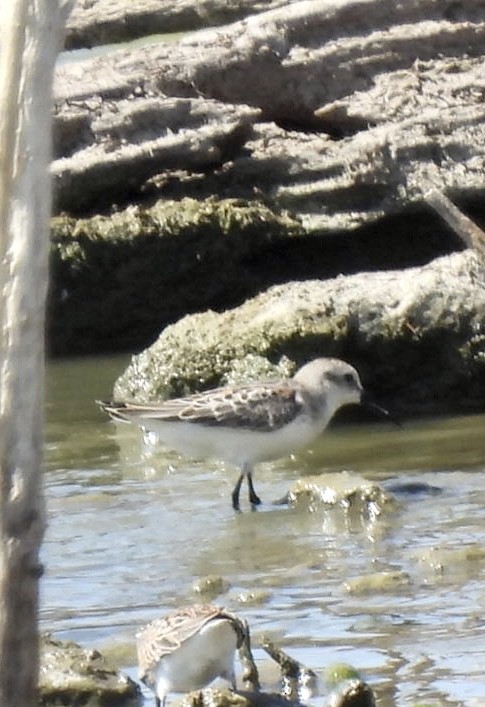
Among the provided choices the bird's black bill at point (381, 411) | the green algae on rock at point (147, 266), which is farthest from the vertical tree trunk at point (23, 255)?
the green algae on rock at point (147, 266)

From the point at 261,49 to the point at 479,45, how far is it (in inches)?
50.3

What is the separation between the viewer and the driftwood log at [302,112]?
9.92 m

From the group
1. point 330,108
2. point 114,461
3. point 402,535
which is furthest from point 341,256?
point 402,535

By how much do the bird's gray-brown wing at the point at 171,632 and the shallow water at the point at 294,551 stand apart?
1.29 ft

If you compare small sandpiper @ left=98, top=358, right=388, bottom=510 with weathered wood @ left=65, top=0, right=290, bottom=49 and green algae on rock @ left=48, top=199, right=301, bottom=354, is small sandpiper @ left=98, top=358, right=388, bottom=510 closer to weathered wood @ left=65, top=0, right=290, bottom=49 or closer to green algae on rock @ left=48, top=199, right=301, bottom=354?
green algae on rock @ left=48, top=199, right=301, bottom=354

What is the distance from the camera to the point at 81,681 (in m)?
5.10

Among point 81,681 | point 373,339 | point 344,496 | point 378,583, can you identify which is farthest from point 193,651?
point 373,339

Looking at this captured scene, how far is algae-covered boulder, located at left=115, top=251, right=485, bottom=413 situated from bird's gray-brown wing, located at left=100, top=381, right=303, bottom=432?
89cm

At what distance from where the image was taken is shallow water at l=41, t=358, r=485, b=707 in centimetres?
556

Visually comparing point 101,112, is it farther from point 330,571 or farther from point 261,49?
point 330,571

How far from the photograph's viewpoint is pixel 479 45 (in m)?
10.1

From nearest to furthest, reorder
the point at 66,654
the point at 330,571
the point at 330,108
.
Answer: the point at 66,654, the point at 330,571, the point at 330,108

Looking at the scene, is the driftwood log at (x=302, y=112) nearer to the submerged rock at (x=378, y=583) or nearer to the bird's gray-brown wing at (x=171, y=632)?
the submerged rock at (x=378, y=583)

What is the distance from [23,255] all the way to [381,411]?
591 cm
